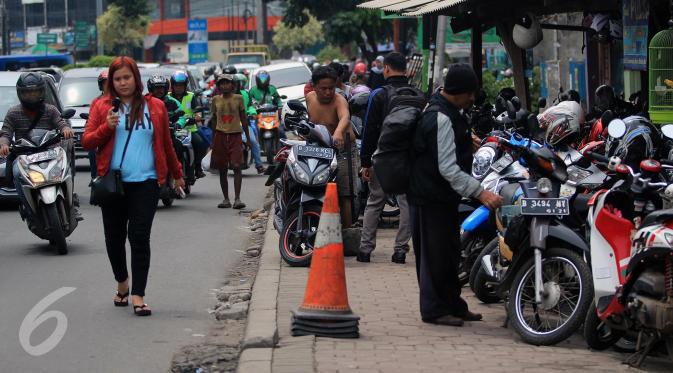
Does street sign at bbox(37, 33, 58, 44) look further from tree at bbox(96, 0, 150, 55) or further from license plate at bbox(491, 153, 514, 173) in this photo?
license plate at bbox(491, 153, 514, 173)

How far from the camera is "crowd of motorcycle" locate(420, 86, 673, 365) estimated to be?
247 inches

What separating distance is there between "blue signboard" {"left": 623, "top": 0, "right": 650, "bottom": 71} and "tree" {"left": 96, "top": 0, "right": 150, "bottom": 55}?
3047 inches

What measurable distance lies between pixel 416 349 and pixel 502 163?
2.26 m

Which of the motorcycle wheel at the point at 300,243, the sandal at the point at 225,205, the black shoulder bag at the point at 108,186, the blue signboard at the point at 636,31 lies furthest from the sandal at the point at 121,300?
the sandal at the point at 225,205

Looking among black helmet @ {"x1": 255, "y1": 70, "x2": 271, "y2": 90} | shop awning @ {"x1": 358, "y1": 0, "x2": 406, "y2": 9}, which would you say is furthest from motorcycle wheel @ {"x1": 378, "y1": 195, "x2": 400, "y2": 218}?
black helmet @ {"x1": 255, "y1": 70, "x2": 271, "y2": 90}

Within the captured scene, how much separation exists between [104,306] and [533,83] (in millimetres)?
20328

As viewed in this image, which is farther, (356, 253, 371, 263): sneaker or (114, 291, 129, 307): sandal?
(356, 253, 371, 263): sneaker

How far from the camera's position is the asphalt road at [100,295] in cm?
717

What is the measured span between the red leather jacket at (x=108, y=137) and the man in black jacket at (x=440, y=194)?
185cm

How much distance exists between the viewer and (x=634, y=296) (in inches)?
247

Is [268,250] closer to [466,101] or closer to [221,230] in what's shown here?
[221,230]

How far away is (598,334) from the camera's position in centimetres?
686

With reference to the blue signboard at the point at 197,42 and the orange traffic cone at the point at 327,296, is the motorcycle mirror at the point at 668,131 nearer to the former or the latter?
the orange traffic cone at the point at 327,296

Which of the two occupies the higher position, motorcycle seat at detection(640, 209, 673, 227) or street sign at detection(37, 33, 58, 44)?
street sign at detection(37, 33, 58, 44)
